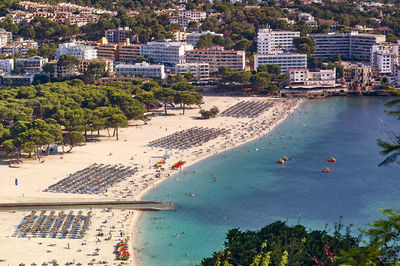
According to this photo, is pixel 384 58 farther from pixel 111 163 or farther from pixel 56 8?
pixel 56 8

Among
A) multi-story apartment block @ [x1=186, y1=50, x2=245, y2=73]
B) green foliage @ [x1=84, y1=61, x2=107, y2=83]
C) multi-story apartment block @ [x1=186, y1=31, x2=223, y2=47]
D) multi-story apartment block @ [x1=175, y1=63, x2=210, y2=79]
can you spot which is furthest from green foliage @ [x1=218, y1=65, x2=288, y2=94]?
multi-story apartment block @ [x1=186, y1=31, x2=223, y2=47]

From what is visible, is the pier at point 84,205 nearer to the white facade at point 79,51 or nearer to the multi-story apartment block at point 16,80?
the multi-story apartment block at point 16,80

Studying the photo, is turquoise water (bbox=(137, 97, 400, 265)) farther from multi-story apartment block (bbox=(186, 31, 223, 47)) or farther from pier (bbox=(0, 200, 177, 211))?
multi-story apartment block (bbox=(186, 31, 223, 47))

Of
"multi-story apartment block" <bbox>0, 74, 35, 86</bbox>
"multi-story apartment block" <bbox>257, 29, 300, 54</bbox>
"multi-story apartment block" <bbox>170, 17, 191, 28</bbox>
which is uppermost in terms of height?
"multi-story apartment block" <bbox>170, 17, 191, 28</bbox>

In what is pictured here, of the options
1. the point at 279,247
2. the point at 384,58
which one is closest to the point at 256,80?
the point at 384,58

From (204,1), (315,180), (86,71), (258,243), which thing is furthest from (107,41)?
(258,243)
